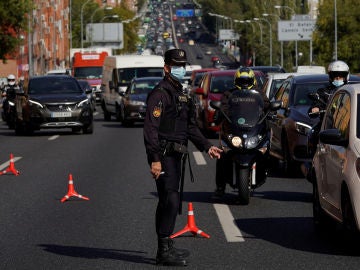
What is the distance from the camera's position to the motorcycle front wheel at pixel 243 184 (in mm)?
13625

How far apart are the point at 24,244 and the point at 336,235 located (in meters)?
2.92

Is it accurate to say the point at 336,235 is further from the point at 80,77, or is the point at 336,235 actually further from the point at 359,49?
the point at 359,49

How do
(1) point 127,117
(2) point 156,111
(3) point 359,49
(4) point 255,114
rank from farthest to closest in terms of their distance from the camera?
(3) point 359,49 → (1) point 127,117 → (4) point 255,114 → (2) point 156,111

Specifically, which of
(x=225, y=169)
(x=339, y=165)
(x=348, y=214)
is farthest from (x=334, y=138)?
(x=225, y=169)

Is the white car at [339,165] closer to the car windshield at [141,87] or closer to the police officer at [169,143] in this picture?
the police officer at [169,143]

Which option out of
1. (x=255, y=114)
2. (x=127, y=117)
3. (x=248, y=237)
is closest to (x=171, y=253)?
(x=248, y=237)

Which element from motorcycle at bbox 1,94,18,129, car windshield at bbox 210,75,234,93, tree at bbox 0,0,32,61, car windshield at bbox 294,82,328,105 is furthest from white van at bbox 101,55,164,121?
car windshield at bbox 294,82,328,105

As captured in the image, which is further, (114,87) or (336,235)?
(114,87)

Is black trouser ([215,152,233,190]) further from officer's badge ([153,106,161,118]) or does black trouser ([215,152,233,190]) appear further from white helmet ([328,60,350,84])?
officer's badge ([153,106,161,118])

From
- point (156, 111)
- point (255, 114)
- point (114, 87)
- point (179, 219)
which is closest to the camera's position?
point (156, 111)

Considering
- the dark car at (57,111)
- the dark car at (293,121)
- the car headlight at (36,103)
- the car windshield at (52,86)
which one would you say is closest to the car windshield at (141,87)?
the car windshield at (52,86)

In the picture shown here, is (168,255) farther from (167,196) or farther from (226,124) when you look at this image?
(226,124)

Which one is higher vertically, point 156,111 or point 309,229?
point 156,111

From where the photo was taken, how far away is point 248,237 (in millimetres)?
11047
